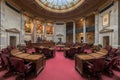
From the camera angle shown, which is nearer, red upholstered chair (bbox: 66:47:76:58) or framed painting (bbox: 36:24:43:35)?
red upholstered chair (bbox: 66:47:76:58)

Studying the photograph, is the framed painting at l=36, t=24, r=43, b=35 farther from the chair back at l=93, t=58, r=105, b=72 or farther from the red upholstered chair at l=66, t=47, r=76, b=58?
the chair back at l=93, t=58, r=105, b=72

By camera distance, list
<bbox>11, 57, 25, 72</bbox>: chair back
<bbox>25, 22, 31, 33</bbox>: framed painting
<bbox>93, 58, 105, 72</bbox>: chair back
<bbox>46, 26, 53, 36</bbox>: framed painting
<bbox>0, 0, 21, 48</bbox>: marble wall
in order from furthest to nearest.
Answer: <bbox>46, 26, 53, 36</bbox>: framed painting < <bbox>25, 22, 31, 33</bbox>: framed painting < <bbox>0, 0, 21, 48</bbox>: marble wall < <bbox>93, 58, 105, 72</bbox>: chair back < <bbox>11, 57, 25, 72</bbox>: chair back

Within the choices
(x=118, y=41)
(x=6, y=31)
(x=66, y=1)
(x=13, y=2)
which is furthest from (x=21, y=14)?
(x=118, y=41)

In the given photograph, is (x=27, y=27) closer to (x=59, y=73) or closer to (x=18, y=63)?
(x=59, y=73)

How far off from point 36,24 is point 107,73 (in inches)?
735

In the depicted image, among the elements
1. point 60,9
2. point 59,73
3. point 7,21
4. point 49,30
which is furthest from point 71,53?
point 49,30

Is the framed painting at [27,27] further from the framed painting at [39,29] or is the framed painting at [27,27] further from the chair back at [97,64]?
the chair back at [97,64]

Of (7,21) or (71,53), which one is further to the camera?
(7,21)

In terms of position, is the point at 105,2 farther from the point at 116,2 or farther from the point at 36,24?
the point at 36,24

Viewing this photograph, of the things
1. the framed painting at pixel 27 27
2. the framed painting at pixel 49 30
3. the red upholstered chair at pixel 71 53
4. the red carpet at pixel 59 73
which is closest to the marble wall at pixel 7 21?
the framed painting at pixel 27 27

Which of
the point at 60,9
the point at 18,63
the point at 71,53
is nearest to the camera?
the point at 18,63

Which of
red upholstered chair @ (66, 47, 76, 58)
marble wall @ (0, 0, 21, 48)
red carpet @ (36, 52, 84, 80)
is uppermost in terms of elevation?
marble wall @ (0, 0, 21, 48)

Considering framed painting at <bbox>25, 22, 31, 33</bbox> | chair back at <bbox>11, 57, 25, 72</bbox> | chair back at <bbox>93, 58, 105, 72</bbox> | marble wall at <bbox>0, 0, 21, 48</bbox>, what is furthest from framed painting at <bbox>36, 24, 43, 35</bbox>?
chair back at <bbox>93, 58, 105, 72</bbox>

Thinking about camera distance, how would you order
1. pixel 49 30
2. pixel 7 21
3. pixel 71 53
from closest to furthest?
1. pixel 71 53
2. pixel 7 21
3. pixel 49 30
